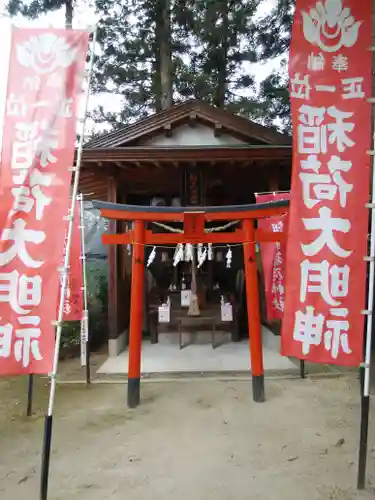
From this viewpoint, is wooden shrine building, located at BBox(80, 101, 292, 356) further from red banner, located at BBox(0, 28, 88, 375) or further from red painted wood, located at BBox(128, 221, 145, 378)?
red banner, located at BBox(0, 28, 88, 375)

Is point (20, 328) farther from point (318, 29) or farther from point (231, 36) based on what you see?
point (231, 36)

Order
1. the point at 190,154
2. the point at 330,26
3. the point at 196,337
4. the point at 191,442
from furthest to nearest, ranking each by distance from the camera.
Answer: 1. the point at 196,337
2. the point at 190,154
3. the point at 191,442
4. the point at 330,26

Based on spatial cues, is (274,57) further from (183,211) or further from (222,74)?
(183,211)

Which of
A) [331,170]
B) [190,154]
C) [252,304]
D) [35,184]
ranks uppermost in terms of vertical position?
[190,154]

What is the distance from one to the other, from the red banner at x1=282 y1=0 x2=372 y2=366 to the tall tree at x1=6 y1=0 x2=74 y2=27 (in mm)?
11455

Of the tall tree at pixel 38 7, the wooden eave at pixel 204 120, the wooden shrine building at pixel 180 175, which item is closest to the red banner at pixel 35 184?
the wooden shrine building at pixel 180 175

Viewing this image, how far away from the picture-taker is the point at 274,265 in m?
7.68

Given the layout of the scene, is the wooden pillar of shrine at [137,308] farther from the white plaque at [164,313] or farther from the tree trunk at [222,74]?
the tree trunk at [222,74]

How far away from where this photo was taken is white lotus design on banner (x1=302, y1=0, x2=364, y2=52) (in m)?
3.81

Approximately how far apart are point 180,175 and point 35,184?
5.87 meters

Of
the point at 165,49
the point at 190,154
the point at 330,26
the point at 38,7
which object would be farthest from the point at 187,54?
the point at 330,26

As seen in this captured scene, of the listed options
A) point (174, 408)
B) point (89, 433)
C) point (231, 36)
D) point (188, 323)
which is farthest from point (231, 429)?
point (231, 36)

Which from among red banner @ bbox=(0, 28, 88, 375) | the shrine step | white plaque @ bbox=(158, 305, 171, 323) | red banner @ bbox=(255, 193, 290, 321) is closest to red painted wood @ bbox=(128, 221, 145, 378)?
red banner @ bbox=(255, 193, 290, 321)

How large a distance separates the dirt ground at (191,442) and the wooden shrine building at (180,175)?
2.73 m
